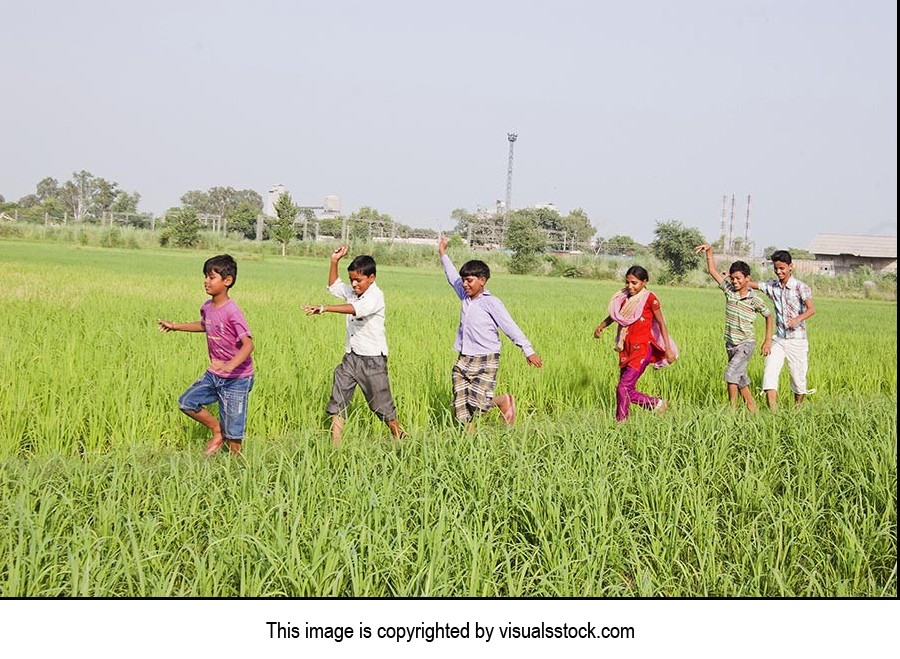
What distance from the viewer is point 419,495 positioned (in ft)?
12.1

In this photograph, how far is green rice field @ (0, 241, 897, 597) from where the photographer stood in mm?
2904

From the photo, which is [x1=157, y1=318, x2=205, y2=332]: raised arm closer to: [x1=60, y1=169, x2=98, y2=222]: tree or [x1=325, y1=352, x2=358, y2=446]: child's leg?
[x1=325, y1=352, x2=358, y2=446]: child's leg

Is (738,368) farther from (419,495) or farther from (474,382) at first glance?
(419,495)

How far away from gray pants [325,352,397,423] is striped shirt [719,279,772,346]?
9.11 feet

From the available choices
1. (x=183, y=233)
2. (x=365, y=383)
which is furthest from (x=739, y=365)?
(x=183, y=233)

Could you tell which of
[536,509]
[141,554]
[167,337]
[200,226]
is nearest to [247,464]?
[141,554]

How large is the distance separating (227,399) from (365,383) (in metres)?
0.77

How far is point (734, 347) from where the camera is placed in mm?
6230

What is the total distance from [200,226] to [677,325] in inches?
1166

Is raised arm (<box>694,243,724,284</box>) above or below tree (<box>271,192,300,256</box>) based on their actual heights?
below

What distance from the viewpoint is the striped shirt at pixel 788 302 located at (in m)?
6.06

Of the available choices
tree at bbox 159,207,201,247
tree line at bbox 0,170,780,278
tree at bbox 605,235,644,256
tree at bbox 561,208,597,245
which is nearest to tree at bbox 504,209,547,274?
tree line at bbox 0,170,780,278

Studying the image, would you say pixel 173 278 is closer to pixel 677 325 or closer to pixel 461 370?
pixel 677 325

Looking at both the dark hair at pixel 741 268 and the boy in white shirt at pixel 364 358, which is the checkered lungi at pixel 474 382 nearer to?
the boy in white shirt at pixel 364 358
